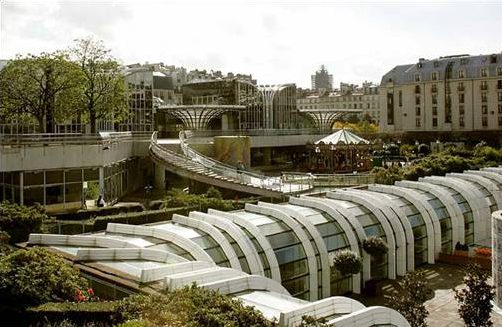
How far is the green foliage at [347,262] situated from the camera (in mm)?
24844

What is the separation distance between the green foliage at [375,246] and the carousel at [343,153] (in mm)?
33742

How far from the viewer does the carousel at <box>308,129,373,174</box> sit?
200ft

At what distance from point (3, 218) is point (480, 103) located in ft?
287

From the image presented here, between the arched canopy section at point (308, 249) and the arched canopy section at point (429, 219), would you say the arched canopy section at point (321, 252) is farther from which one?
the arched canopy section at point (429, 219)

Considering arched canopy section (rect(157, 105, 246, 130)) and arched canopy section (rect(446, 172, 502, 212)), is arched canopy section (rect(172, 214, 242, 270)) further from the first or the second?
arched canopy section (rect(157, 105, 246, 130))

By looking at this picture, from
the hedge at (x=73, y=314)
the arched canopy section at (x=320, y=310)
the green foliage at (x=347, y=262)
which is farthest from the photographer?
the green foliage at (x=347, y=262)

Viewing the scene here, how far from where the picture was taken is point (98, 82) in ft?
151

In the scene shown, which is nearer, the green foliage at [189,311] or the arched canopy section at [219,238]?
the green foliage at [189,311]

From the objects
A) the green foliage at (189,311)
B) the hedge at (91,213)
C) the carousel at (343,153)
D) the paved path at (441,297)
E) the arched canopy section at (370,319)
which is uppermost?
the carousel at (343,153)

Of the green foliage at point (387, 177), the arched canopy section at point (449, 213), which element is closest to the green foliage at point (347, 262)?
the arched canopy section at point (449, 213)

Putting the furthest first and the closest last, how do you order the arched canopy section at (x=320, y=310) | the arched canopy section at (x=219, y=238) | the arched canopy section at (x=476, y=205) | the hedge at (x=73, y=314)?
the arched canopy section at (x=476, y=205) → the arched canopy section at (x=219, y=238) → the hedge at (x=73, y=314) → the arched canopy section at (x=320, y=310)

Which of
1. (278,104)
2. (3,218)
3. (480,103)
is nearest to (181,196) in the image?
(3,218)

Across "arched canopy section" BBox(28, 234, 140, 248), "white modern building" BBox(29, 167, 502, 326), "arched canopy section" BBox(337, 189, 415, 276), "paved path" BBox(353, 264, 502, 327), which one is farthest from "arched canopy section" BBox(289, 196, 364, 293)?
"arched canopy section" BBox(28, 234, 140, 248)

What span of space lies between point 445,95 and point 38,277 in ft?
303
